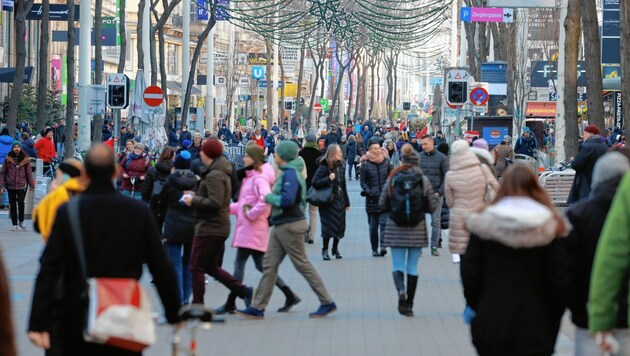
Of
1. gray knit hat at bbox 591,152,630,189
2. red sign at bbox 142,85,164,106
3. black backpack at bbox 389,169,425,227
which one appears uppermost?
red sign at bbox 142,85,164,106

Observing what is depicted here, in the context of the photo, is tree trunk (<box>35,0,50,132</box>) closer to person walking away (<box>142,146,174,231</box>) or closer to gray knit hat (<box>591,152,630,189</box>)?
person walking away (<box>142,146,174,231</box>)

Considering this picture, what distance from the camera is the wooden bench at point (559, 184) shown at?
2819 centimetres

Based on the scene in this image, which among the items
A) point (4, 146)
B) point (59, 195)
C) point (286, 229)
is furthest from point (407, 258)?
point (4, 146)

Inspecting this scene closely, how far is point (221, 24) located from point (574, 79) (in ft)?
207

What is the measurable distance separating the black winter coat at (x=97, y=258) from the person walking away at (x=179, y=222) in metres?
6.02

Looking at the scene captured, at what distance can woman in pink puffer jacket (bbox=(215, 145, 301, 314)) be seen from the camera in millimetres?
12914

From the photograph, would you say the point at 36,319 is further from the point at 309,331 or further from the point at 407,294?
the point at 407,294

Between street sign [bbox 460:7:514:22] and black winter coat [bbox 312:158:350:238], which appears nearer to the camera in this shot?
black winter coat [bbox 312:158:350:238]

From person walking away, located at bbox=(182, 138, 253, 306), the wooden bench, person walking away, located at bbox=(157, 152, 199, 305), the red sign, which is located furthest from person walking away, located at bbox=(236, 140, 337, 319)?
the red sign

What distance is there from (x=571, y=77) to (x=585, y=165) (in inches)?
566

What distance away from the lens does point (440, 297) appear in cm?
1461

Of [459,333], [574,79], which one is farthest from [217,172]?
[574,79]

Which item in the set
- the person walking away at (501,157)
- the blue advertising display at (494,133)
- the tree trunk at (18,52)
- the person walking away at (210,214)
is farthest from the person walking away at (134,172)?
the blue advertising display at (494,133)

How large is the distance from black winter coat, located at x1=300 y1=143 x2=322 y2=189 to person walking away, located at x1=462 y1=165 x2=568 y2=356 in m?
15.3
